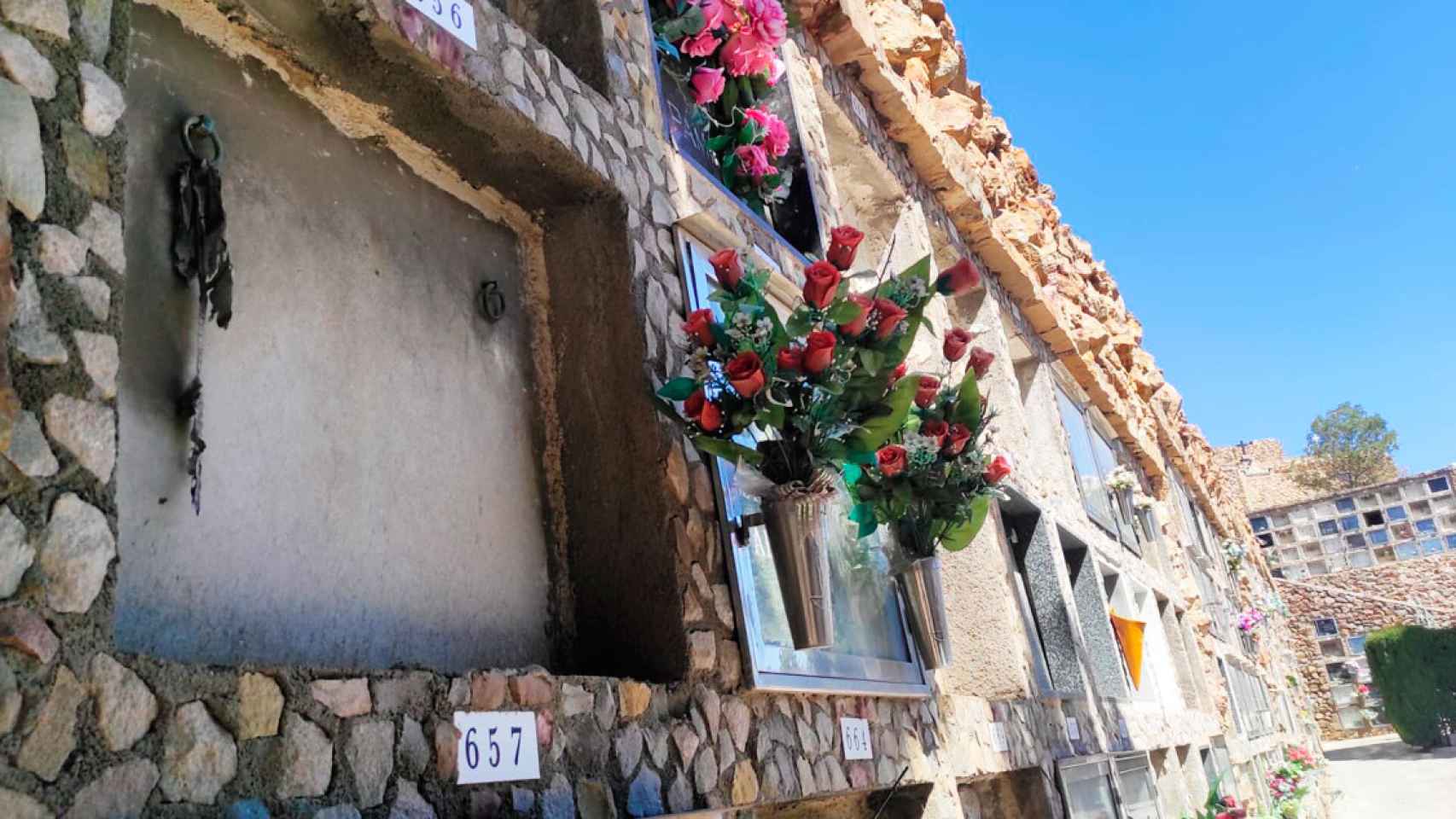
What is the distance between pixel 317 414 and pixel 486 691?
0.74 m

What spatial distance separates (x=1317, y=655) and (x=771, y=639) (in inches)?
1039

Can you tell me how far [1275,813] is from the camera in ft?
39.2

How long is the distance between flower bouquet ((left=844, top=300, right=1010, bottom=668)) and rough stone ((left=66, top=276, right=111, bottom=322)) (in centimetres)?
220

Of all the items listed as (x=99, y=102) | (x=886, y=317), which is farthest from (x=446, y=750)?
(x=886, y=317)

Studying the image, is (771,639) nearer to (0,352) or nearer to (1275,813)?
(0,352)

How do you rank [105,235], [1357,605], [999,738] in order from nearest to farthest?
[105,235] < [999,738] < [1357,605]

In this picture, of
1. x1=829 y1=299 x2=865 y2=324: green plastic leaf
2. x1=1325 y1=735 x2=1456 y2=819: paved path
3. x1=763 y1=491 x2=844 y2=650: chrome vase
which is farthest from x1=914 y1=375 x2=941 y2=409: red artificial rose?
x1=1325 y1=735 x2=1456 y2=819: paved path

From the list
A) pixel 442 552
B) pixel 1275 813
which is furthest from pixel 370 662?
pixel 1275 813

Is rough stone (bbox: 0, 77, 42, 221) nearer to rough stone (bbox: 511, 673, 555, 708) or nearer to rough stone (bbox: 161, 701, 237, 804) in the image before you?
rough stone (bbox: 161, 701, 237, 804)

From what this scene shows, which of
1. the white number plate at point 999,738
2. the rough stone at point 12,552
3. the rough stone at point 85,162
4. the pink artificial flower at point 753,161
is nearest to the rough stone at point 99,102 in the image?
the rough stone at point 85,162

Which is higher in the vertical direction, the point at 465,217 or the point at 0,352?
the point at 465,217

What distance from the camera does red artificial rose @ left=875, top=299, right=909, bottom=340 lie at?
297 cm

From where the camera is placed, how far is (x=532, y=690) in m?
2.16

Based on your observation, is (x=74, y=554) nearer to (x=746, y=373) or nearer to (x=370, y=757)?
(x=370, y=757)
